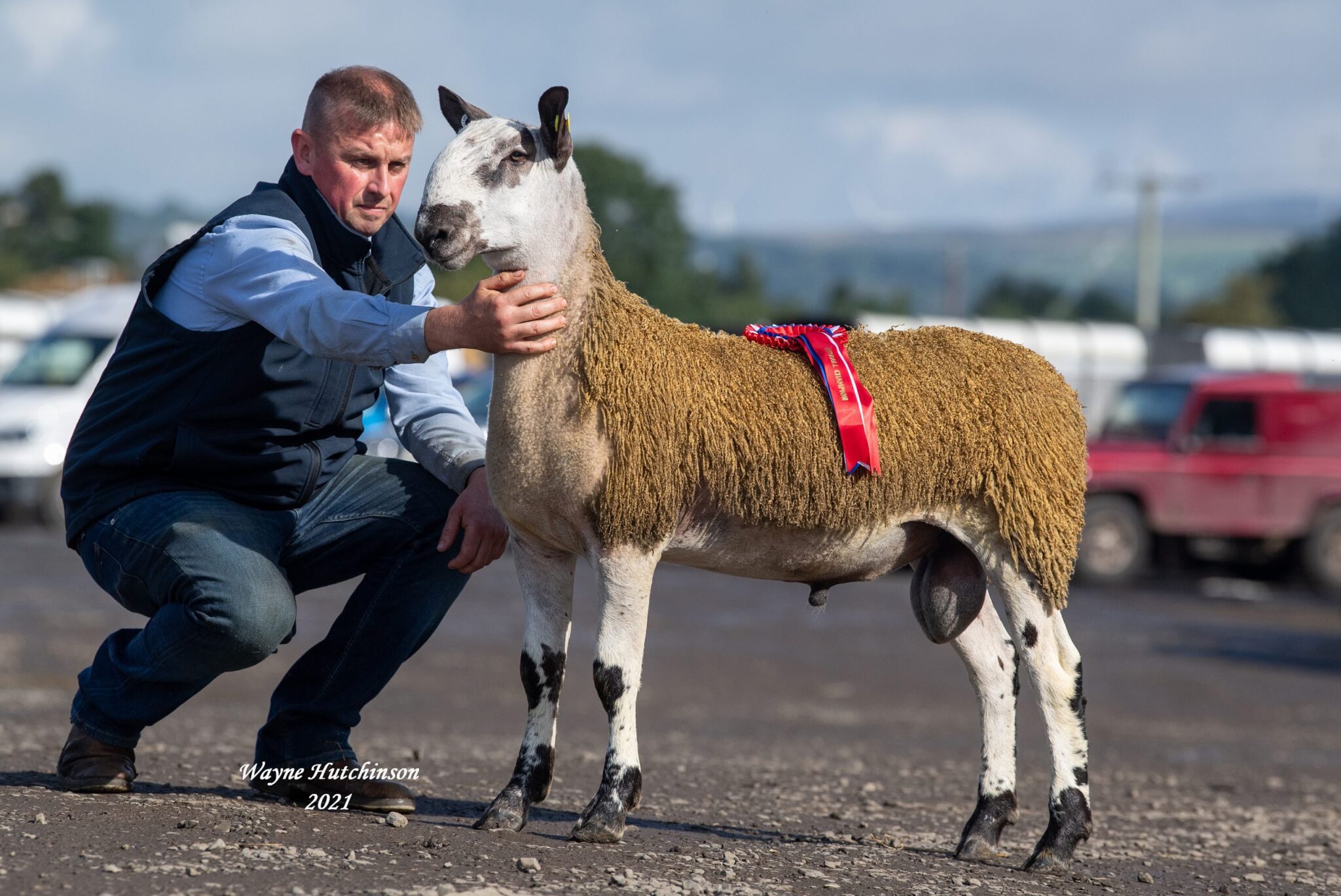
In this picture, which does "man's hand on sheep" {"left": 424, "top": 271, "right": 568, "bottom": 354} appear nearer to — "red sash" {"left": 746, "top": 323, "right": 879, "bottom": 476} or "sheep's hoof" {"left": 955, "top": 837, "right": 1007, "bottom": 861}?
"red sash" {"left": 746, "top": 323, "right": 879, "bottom": 476}

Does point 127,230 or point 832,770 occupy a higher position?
point 127,230

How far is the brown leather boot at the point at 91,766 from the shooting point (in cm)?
479

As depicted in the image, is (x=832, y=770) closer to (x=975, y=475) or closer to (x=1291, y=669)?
(x=975, y=475)

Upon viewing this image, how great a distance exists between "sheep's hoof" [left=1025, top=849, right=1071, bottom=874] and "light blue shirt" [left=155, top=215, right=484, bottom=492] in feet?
7.17

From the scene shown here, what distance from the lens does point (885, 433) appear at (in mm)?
4555

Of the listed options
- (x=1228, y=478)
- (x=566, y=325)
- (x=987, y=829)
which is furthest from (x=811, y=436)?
(x=1228, y=478)

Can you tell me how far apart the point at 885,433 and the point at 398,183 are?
1.78 meters

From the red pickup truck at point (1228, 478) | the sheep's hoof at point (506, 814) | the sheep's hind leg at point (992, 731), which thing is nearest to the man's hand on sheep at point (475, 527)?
the sheep's hoof at point (506, 814)

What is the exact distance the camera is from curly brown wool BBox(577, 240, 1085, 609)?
4.43 metres

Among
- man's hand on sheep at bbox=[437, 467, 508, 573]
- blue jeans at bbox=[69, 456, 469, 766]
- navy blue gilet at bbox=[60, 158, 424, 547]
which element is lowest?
blue jeans at bbox=[69, 456, 469, 766]

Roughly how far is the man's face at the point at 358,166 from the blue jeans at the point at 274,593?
888mm

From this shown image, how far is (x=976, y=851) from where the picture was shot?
4777 millimetres

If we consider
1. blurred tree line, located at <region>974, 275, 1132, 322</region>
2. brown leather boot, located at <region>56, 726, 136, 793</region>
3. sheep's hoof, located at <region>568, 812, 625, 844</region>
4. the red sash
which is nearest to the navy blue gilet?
brown leather boot, located at <region>56, 726, 136, 793</region>

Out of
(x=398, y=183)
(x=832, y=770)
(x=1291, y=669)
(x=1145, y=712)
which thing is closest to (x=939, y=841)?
(x=832, y=770)
